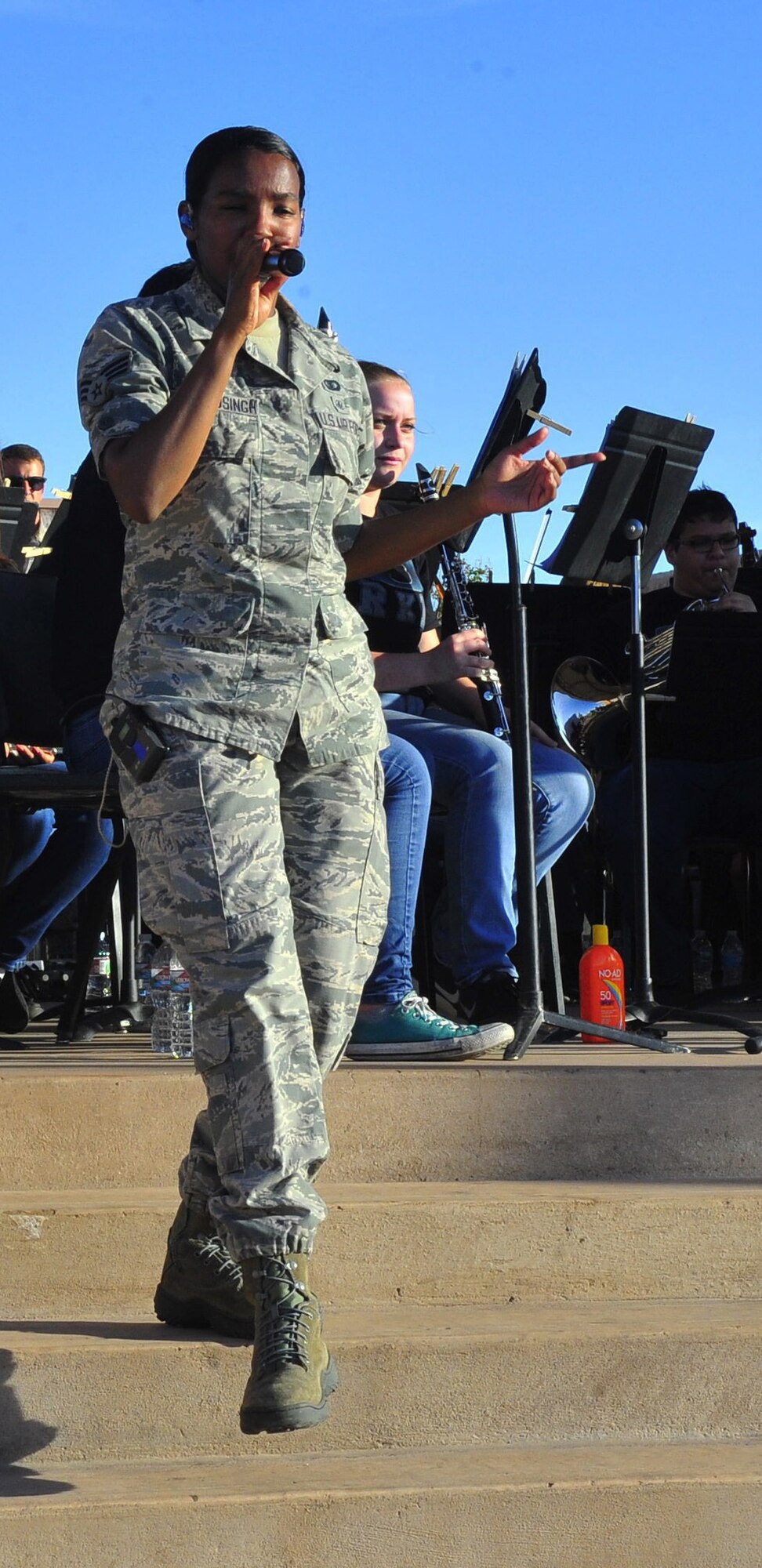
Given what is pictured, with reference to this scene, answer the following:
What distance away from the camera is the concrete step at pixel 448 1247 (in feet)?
8.21

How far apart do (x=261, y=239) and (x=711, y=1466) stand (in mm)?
1729

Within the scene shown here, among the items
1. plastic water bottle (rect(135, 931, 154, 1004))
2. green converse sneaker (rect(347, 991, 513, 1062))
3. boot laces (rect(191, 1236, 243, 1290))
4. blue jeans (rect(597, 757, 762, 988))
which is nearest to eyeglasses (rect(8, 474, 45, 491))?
plastic water bottle (rect(135, 931, 154, 1004))

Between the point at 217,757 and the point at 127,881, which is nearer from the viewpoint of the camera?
the point at 217,757

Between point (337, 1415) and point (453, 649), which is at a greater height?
point (453, 649)

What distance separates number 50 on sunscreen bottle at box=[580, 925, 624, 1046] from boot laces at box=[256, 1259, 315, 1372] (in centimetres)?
190

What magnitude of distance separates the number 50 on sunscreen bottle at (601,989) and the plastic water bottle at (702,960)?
6.82 feet

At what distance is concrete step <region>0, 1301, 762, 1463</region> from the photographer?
86.0 inches

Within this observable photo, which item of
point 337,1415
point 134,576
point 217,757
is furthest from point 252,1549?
point 134,576

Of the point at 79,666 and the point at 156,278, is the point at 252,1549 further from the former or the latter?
the point at 156,278

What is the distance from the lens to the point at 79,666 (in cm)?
353

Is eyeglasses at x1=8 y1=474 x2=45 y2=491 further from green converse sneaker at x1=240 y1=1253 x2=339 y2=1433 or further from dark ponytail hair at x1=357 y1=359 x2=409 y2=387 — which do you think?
green converse sneaker at x1=240 y1=1253 x2=339 y2=1433

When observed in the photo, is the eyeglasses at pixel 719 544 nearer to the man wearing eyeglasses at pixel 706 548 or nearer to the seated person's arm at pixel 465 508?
the man wearing eyeglasses at pixel 706 548

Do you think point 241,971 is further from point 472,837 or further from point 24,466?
point 24,466

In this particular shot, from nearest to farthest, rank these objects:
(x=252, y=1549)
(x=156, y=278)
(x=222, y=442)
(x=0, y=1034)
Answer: (x=252, y=1549), (x=222, y=442), (x=156, y=278), (x=0, y=1034)
